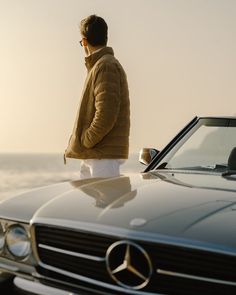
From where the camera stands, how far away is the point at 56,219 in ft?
9.37

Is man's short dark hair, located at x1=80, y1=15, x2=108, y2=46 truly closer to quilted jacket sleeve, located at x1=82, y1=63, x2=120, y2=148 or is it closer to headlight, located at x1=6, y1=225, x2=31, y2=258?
quilted jacket sleeve, located at x1=82, y1=63, x2=120, y2=148

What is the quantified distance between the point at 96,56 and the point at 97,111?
1.52 ft

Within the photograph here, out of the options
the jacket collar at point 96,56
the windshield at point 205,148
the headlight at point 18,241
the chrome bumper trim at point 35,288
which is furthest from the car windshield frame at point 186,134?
the chrome bumper trim at point 35,288

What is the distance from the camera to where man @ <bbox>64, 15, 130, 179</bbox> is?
15.8 ft

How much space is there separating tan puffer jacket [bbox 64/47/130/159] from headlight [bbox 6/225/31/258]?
1848mm

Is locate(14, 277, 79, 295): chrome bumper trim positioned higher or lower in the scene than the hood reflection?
lower

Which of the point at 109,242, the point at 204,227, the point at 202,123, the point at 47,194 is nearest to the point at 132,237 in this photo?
the point at 109,242

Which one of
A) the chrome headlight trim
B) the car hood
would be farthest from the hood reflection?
the chrome headlight trim

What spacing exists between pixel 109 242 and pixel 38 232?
0.44 m

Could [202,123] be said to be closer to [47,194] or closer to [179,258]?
[47,194]

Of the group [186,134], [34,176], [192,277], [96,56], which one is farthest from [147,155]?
[34,176]

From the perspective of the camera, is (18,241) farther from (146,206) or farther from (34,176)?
(34,176)

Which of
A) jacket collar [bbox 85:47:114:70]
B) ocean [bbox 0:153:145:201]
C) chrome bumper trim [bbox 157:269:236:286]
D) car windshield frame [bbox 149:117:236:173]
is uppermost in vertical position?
jacket collar [bbox 85:47:114:70]

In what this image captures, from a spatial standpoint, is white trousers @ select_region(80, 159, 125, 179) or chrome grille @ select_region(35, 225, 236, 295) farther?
white trousers @ select_region(80, 159, 125, 179)
